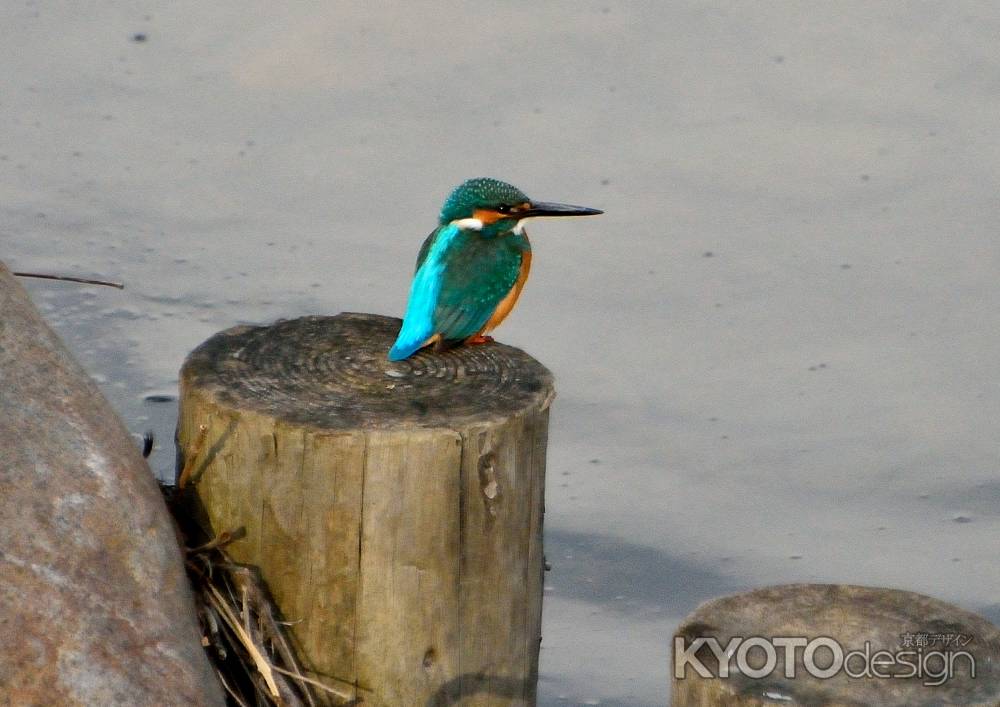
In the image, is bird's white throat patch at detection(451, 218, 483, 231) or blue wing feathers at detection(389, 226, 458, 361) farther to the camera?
bird's white throat patch at detection(451, 218, 483, 231)

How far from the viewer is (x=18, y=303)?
112 inches

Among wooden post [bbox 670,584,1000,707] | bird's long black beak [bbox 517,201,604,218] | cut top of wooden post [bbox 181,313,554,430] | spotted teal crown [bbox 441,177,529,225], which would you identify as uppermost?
spotted teal crown [bbox 441,177,529,225]

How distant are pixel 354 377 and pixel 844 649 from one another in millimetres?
985

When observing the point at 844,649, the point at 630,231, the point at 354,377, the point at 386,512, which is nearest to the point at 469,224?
the point at 354,377

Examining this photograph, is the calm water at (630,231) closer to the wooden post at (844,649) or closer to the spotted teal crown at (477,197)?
the spotted teal crown at (477,197)

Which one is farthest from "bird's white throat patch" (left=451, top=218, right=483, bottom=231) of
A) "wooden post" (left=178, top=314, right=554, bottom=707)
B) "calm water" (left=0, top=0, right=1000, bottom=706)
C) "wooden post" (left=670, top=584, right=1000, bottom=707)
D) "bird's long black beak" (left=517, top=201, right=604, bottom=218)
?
"calm water" (left=0, top=0, right=1000, bottom=706)

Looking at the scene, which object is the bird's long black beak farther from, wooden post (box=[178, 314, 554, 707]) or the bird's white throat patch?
wooden post (box=[178, 314, 554, 707])

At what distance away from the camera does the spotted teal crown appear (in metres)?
3.51

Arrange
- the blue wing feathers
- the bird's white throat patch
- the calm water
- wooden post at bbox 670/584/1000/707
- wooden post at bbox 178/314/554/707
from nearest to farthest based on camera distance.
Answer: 1. wooden post at bbox 670/584/1000/707
2. wooden post at bbox 178/314/554/707
3. the blue wing feathers
4. the bird's white throat patch
5. the calm water

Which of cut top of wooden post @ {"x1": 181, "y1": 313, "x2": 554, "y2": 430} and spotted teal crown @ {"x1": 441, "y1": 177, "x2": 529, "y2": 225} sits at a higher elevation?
spotted teal crown @ {"x1": 441, "y1": 177, "x2": 529, "y2": 225}

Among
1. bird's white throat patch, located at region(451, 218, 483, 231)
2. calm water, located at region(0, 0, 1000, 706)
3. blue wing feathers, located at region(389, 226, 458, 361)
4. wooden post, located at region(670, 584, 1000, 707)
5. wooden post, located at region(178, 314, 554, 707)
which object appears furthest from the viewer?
calm water, located at region(0, 0, 1000, 706)

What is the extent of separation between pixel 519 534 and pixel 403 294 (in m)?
3.09

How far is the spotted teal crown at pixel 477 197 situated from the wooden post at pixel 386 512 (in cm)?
66

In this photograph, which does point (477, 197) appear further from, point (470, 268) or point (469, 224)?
point (470, 268)
